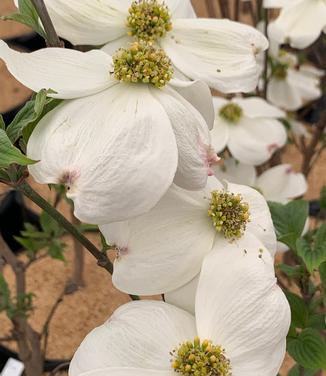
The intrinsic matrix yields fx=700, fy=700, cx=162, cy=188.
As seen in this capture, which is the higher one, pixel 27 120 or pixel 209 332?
pixel 27 120

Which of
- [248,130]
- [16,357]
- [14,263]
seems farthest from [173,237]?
[16,357]

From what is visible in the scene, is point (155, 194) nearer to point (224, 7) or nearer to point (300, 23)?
point (300, 23)

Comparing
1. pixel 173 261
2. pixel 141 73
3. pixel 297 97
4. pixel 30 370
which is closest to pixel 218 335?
pixel 173 261

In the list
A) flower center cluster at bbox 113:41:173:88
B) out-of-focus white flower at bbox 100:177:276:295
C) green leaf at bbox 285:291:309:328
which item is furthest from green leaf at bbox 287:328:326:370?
flower center cluster at bbox 113:41:173:88

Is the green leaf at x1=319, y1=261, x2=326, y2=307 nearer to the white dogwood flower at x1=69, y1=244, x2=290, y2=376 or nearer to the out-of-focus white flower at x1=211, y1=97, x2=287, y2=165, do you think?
the white dogwood flower at x1=69, y1=244, x2=290, y2=376

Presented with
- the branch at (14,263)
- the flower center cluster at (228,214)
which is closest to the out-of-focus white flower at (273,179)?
the branch at (14,263)

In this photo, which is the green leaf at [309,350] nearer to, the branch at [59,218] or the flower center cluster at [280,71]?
the branch at [59,218]
